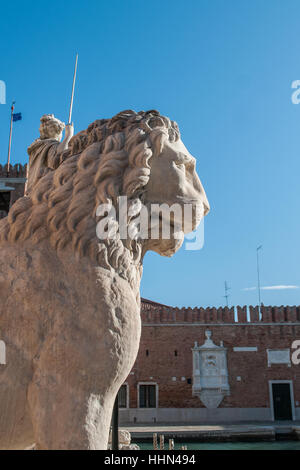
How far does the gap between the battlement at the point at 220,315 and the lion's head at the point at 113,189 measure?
63.6 ft

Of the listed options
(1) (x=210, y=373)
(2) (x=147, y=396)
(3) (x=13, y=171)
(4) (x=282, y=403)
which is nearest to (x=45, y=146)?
(3) (x=13, y=171)

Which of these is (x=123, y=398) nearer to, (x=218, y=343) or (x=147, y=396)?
(x=147, y=396)

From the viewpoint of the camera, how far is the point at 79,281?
156 centimetres

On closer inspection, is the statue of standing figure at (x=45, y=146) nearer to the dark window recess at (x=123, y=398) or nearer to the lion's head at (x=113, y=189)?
the lion's head at (x=113, y=189)

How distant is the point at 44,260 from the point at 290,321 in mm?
20930

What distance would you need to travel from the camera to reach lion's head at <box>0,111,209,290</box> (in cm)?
166

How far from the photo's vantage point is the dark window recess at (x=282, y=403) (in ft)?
65.2

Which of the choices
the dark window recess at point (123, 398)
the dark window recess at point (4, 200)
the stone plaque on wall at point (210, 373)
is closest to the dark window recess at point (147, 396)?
the dark window recess at point (123, 398)

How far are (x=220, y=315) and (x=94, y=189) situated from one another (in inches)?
794

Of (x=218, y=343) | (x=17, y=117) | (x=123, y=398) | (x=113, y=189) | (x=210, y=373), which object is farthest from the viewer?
(x=218, y=343)

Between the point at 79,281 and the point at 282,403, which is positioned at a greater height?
the point at 79,281

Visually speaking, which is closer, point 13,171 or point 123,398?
point 13,171
